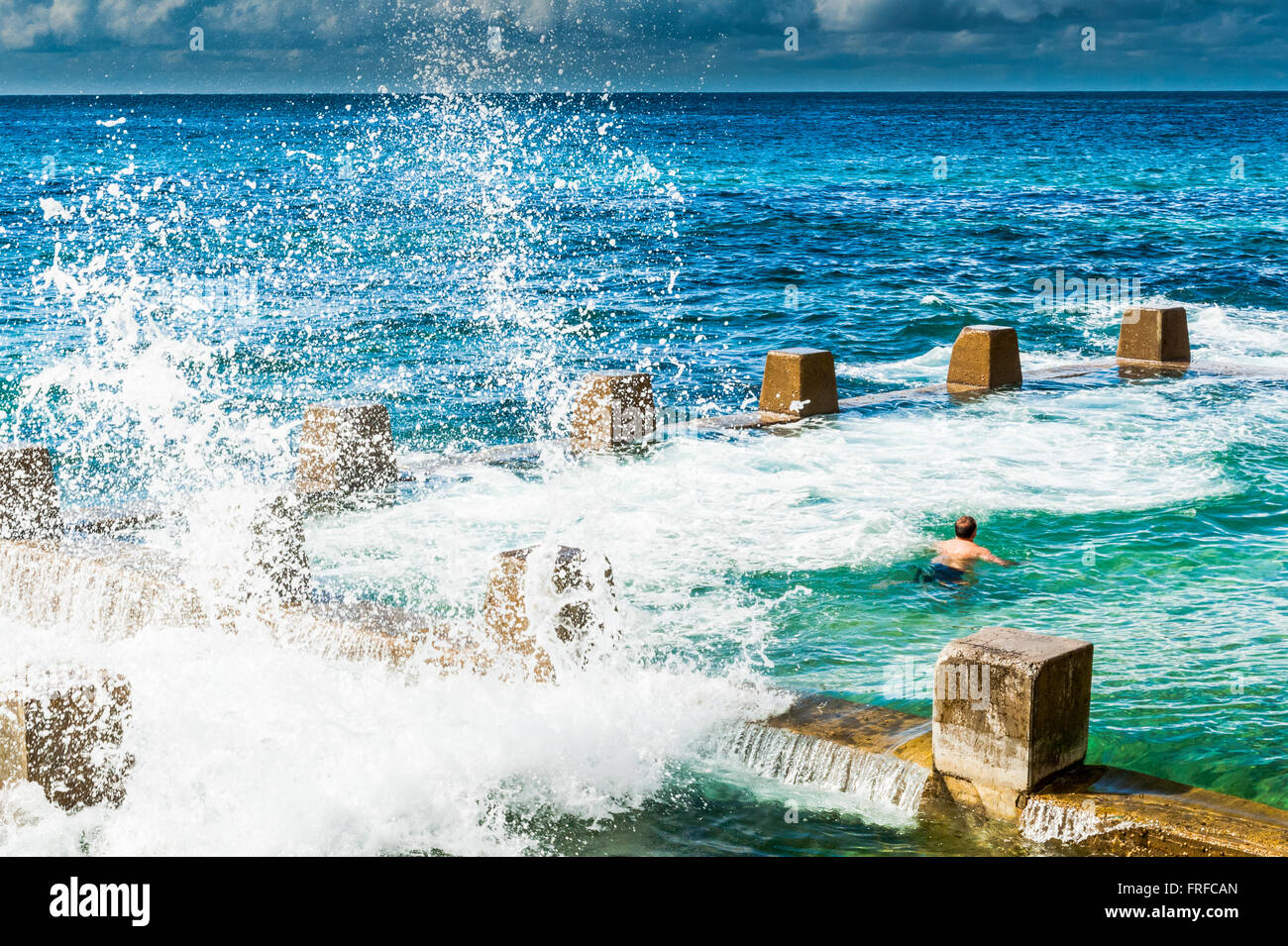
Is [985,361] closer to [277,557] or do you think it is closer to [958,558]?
[958,558]

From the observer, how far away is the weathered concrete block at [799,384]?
51.4 ft

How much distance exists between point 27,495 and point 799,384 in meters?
8.35

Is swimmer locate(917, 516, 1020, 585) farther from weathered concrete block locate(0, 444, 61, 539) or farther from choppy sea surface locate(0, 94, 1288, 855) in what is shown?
weathered concrete block locate(0, 444, 61, 539)

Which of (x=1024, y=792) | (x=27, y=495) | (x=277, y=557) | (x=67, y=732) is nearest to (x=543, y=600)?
(x=277, y=557)

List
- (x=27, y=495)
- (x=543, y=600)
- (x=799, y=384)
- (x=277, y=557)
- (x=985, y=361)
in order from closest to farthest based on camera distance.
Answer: (x=543, y=600) → (x=277, y=557) → (x=27, y=495) → (x=799, y=384) → (x=985, y=361)

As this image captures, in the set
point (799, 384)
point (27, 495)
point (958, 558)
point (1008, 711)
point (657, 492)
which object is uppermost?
point (27, 495)

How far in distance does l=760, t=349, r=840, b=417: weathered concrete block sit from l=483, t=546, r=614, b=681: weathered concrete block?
8563 millimetres

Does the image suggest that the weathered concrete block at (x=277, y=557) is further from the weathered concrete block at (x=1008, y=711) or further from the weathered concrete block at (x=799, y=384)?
the weathered concrete block at (x=799, y=384)

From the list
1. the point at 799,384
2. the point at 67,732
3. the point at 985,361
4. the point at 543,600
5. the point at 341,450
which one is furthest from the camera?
the point at 985,361

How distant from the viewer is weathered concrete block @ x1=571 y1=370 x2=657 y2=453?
14.1 m

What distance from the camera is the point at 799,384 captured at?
51.3 feet

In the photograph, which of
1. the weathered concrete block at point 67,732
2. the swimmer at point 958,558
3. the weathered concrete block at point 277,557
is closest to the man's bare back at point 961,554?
the swimmer at point 958,558

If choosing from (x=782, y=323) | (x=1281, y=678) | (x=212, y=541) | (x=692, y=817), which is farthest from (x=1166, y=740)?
(x=782, y=323)

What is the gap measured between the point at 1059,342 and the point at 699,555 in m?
17.4
